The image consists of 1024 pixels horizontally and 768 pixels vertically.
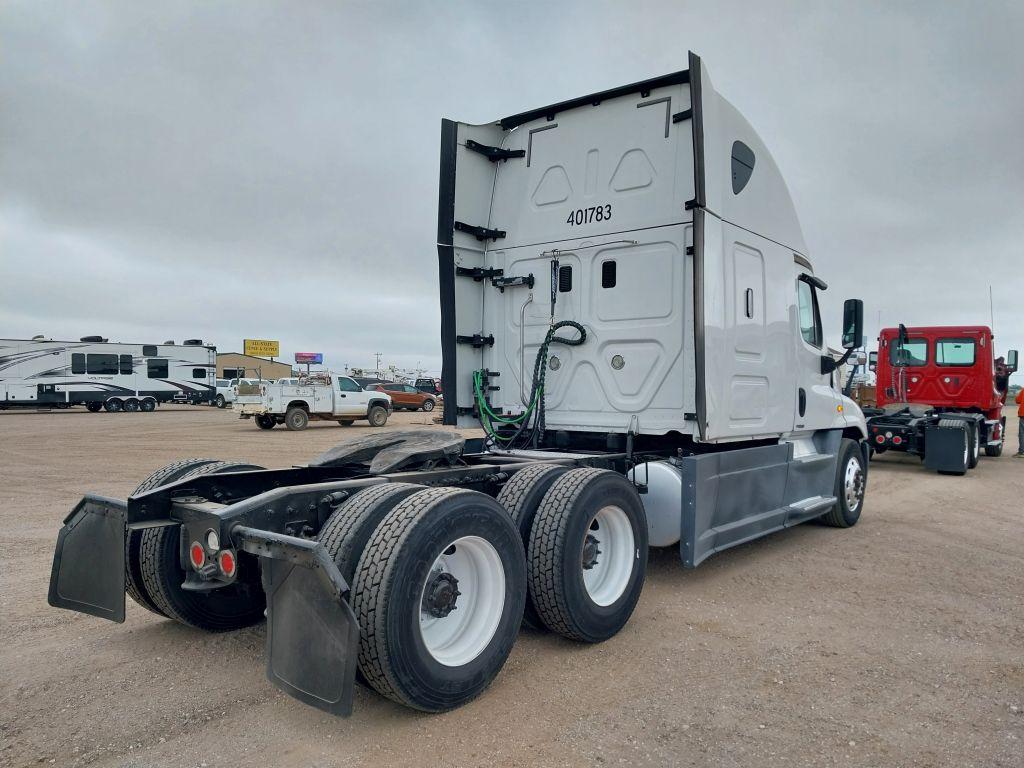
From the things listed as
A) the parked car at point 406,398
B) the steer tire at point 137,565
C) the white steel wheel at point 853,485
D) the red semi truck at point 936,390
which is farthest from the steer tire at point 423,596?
the parked car at point 406,398

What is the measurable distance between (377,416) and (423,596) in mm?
21420

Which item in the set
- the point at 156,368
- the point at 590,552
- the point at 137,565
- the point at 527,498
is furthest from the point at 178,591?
the point at 156,368

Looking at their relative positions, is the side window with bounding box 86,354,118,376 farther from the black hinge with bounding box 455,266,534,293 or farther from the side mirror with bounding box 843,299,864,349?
the side mirror with bounding box 843,299,864,349

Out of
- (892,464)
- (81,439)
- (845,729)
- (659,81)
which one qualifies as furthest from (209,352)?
(845,729)

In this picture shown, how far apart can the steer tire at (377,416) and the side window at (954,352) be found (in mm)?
16565

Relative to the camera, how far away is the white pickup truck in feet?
70.5

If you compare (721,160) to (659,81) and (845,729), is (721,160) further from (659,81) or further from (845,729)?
(845,729)

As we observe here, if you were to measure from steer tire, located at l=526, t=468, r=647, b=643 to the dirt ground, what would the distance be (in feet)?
0.53

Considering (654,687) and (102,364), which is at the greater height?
(102,364)

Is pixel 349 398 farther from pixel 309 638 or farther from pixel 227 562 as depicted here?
pixel 309 638

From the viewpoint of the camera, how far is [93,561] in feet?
11.5

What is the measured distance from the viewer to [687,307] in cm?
515

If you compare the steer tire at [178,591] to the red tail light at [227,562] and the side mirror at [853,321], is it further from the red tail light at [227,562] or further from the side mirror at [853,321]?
the side mirror at [853,321]

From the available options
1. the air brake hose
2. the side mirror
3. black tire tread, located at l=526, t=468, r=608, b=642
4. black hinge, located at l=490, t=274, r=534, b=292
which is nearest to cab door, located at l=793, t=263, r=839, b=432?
the side mirror
